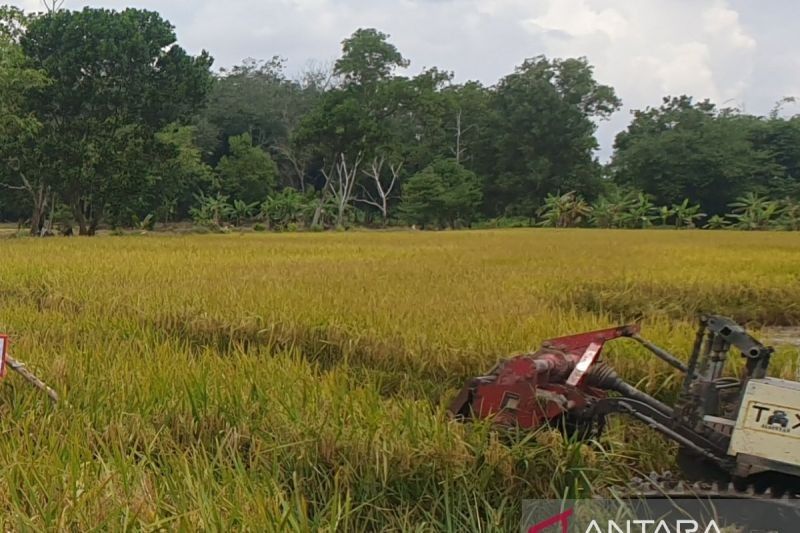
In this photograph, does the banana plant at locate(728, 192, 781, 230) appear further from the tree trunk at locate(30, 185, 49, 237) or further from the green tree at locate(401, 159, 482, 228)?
the tree trunk at locate(30, 185, 49, 237)

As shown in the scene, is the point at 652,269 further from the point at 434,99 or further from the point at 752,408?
the point at 434,99

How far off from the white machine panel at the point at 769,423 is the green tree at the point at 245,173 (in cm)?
2756

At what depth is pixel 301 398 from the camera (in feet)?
6.52

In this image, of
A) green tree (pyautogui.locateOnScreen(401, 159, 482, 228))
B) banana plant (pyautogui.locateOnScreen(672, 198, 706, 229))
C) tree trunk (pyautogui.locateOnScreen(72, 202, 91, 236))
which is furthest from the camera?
green tree (pyautogui.locateOnScreen(401, 159, 482, 228))

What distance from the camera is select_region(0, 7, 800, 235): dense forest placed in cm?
1537

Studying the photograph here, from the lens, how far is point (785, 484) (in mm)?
1388

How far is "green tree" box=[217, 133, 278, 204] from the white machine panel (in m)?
27.6

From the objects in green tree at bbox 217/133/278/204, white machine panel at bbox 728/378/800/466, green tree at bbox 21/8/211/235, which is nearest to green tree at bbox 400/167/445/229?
green tree at bbox 217/133/278/204

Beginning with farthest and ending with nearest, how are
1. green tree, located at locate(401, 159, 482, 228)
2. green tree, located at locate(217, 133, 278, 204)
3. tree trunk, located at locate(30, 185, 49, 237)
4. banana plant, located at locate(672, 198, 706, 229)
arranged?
green tree, located at locate(217, 133, 278, 204) < green tree, located at locate(401, 159, 482, 228) < banana plant, located at locate(672, 198, 706, 229) < tree trunk, located at locate(30, 185, 49, 237)

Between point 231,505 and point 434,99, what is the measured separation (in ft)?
87.1

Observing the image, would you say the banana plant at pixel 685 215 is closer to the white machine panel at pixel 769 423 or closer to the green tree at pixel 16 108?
the green tree at pixel 16 108

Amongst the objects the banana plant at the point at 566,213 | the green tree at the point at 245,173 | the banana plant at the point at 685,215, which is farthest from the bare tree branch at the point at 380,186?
the banana plant at the point at 685,215

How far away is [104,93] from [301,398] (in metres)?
15.7

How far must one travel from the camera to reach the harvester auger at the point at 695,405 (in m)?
1.34
